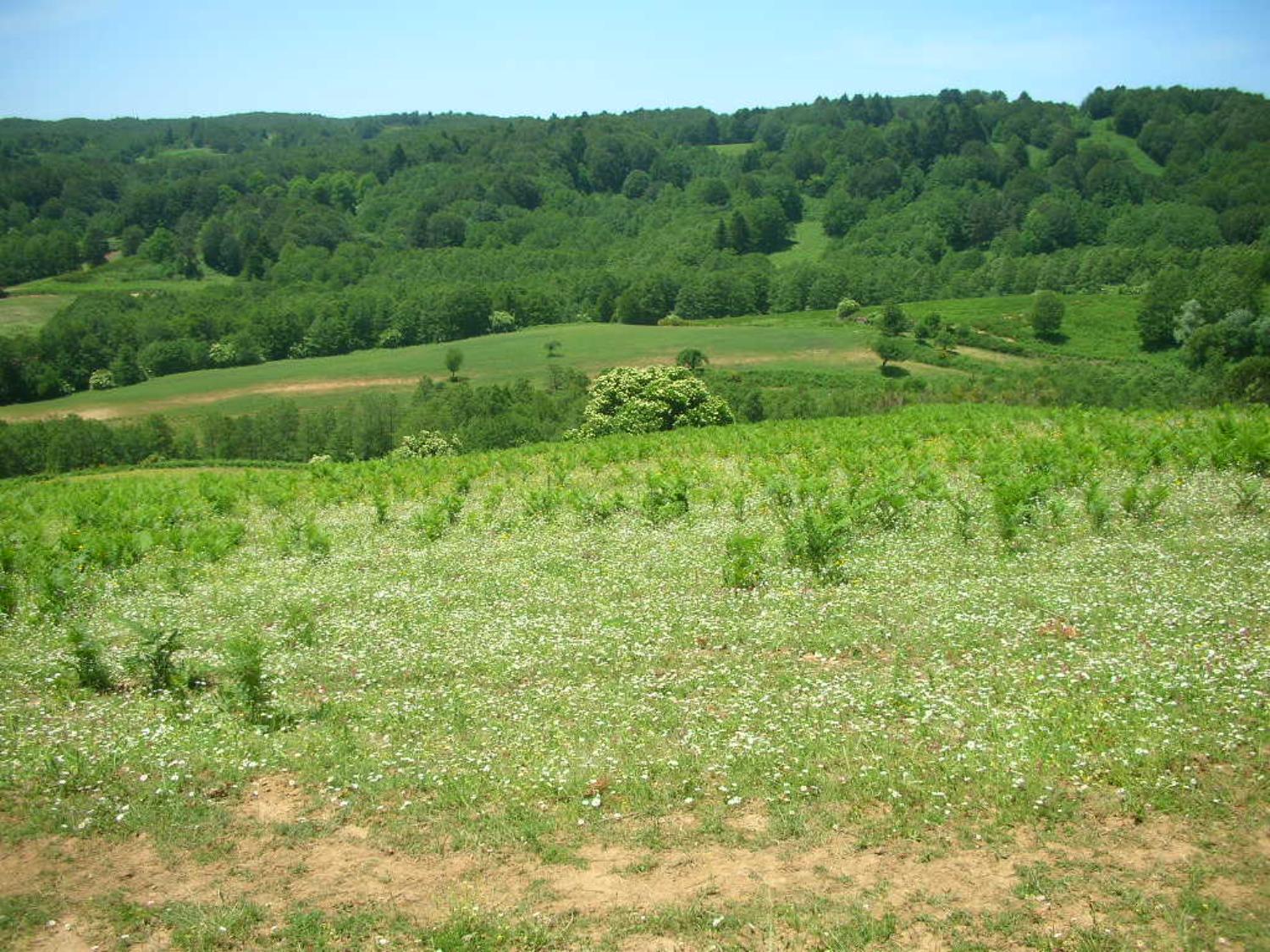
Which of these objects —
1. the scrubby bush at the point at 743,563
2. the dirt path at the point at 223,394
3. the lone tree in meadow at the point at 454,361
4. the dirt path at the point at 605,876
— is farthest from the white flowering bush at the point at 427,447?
the dirt path at the point at 605,876

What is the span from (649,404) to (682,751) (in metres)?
46.3

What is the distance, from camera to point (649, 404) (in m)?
55.2

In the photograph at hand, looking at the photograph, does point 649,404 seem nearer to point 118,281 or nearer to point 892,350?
point 892,350

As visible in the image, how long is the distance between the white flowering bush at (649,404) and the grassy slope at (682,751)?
1457 inches

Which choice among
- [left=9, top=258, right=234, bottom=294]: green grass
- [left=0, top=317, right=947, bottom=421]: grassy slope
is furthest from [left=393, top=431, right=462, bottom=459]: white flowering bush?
[left=9, top=258, right=234, bottom=294]: green grass

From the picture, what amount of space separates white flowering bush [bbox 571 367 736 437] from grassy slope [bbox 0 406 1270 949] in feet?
121

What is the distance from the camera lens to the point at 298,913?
747 centimetres

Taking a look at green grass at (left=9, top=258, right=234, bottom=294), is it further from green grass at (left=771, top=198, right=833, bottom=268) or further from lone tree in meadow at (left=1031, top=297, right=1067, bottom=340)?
lone tree in meadow at (left=1031, top=297, right=1067, bottom=340)

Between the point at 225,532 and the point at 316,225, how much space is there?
181926mm

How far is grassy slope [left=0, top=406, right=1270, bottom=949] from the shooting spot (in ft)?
23.9

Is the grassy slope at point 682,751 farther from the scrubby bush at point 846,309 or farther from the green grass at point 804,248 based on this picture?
the green grass at point 804,248

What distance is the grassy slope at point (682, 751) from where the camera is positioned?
7.29m

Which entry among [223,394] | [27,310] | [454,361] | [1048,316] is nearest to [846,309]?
[1048,316]

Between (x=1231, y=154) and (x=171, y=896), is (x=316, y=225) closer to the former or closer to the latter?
(x=1231, y=154)
